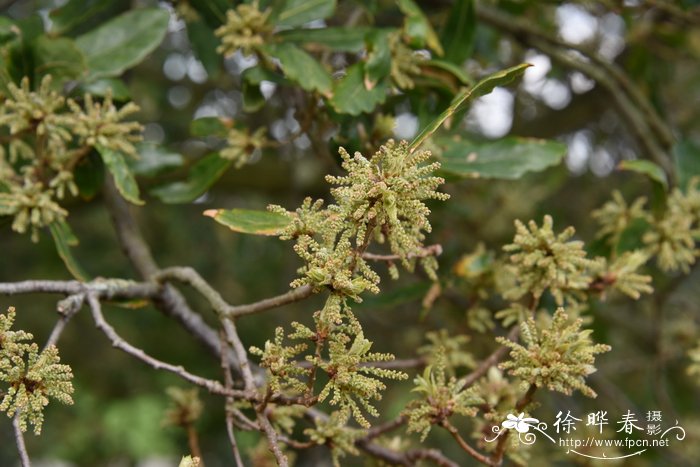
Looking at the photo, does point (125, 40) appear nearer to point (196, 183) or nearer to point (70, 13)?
point (70, 13)

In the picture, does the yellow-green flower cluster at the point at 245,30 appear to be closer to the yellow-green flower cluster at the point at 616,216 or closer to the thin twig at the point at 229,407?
the thin twig at the point at 229,407

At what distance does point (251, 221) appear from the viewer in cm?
102

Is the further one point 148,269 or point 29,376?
point 148,269

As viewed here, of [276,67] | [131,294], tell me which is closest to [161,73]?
[276,67]

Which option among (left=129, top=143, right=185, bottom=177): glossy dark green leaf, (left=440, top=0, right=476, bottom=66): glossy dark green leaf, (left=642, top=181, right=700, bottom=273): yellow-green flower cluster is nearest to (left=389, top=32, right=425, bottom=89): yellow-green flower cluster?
(left=440, top=0, right=476, bottom=66): glossy dark green leaf

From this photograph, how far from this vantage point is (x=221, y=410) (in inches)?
112

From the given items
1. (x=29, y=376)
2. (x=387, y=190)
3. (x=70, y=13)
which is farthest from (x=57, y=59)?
(x=387, y=190)

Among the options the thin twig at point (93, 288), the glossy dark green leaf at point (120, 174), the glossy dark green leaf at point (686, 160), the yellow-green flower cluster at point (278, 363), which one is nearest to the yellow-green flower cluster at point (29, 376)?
the thin twig at point (93, 288)

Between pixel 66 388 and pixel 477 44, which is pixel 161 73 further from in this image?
pixel 66 388

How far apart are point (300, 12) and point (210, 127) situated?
251 millimetres

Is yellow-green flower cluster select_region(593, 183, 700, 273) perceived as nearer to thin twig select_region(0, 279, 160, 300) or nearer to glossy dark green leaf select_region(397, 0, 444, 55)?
glossy dark green leaf select_region(397, 0, 444, 55)

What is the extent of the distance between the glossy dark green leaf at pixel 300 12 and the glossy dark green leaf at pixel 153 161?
0.30 m

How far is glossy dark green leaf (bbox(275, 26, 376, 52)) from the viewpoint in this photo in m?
1.30

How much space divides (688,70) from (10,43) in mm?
2596
